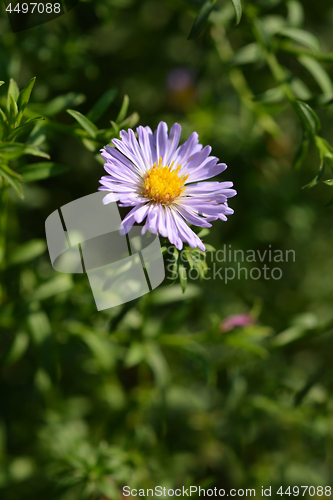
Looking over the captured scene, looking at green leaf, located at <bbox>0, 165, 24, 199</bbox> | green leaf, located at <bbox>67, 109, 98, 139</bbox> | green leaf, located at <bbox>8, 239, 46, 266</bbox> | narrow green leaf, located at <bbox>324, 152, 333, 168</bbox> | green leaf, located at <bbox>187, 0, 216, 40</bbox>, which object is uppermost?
green leaf, located at <bbox>187, 0, 216, 40</bbox>

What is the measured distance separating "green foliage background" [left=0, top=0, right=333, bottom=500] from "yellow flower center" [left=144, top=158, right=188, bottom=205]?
0.36ft

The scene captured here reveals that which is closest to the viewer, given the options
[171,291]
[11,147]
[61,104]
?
[11,147]

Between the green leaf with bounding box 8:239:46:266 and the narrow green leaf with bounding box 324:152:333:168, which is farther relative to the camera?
the green leaf with bounding box 8:239:46:266

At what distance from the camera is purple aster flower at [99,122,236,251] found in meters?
0.73

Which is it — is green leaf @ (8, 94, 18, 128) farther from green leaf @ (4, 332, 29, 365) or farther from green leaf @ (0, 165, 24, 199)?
green leaf @ (4, 332, 29, 365)

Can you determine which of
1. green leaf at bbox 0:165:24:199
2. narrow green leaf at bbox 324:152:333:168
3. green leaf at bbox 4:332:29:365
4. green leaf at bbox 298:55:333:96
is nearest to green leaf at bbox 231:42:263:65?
green leaf at bbox 298:55:333:96

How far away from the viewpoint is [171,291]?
1.22 metres

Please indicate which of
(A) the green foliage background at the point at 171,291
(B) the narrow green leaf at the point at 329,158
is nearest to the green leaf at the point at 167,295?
(A) the green foliage background at the point at 171,291

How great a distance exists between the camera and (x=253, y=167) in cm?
160

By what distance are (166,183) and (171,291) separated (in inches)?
19.1

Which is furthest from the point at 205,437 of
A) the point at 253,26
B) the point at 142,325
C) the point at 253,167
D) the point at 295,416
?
the point at 253,26

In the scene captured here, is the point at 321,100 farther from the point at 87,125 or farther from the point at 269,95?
the point at 87,125

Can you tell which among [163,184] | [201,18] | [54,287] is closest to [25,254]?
[54,287]

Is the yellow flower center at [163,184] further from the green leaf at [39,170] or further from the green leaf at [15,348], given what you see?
the green leaf at [15,348]
